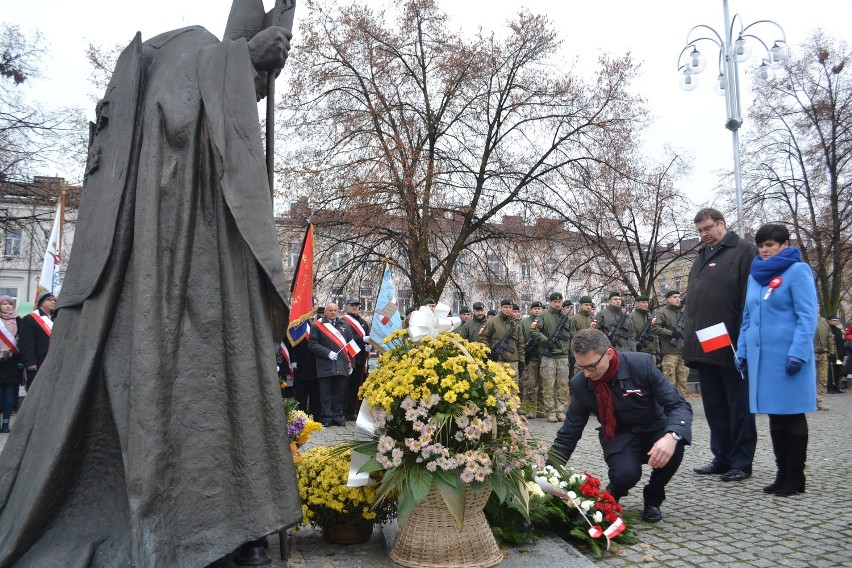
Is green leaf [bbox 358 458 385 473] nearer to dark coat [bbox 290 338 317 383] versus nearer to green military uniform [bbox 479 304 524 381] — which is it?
dark coat [bbox 290 338 317 383]

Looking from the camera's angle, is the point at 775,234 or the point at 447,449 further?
the point at 775,234

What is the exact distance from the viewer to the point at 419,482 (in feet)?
10.7

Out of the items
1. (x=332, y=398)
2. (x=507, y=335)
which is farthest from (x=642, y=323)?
(x=332, y=398)

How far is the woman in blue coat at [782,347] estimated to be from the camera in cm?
529

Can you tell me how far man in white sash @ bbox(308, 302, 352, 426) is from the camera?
1102cm

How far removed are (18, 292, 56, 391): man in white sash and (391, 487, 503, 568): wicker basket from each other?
27.0 feet

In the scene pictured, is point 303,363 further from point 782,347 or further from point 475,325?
point 782,347

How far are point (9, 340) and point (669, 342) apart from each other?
11491 mm

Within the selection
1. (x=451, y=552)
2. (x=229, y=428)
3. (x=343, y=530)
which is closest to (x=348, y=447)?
(x=343, y=530)

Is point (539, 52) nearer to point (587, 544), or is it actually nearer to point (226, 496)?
point (587, 544)

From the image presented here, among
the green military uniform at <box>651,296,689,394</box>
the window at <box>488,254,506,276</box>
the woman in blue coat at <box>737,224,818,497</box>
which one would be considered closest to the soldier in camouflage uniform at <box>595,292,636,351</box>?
the green military uniform at <box>651,296,689,394</box>

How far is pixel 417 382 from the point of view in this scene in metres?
3.48

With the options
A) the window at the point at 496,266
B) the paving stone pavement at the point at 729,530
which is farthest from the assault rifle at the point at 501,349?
the window at the point at 496,266

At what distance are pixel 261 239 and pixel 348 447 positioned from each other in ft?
4.70
